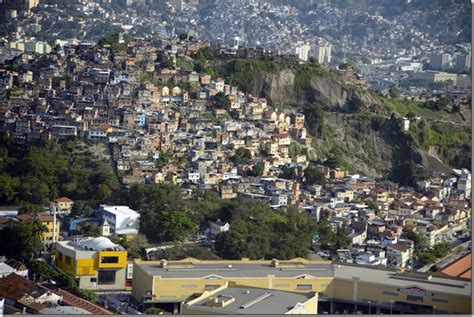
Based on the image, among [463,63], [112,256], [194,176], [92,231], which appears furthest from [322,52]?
[112,256]

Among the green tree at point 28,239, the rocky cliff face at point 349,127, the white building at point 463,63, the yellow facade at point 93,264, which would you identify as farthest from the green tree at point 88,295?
the white building at point 463,63

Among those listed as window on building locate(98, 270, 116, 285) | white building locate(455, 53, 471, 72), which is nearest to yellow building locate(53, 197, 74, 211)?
window on building locate(98, 270, 116, 285)

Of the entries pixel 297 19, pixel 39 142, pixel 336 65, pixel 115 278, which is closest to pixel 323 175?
pixel 39 142

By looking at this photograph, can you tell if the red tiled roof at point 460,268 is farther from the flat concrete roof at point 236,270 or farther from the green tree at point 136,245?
the green tree at point 136,245

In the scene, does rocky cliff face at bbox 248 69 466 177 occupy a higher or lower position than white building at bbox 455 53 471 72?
lower

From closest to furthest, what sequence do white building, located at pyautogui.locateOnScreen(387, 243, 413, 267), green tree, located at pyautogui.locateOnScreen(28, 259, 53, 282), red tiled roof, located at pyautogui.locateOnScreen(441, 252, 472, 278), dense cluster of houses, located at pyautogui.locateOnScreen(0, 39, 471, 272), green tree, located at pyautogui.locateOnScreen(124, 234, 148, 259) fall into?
green tree, located at pyautogui.locateOnScreen(28, 259, 53, 282) < red tiled roof, located at pyautogui.locateOnScreen(441, 252, 472, 278) < green tree, located at pyautogui.locateOnScreen(124, 234, 148, 259) < white building, located at pyautogui.locateOnScreen(387, 243, 413, 267) < dense cluster of houses, located at pyautogui.locateOnScreen(0, 39, 471, 272)

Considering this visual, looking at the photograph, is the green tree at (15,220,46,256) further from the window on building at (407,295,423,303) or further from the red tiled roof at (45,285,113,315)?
the window on building at (407,295,423,303)
